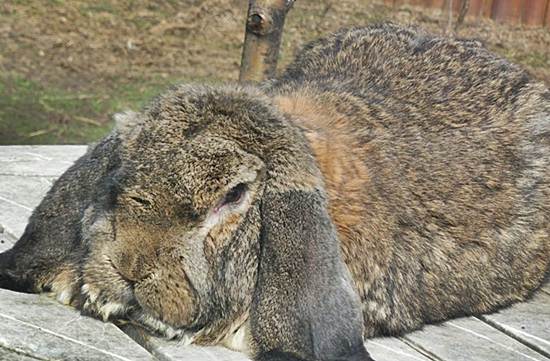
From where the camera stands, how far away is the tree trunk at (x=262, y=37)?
6.45 meters

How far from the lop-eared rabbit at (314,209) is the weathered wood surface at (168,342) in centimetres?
7

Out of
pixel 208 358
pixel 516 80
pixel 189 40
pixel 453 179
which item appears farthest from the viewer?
pixel 189 40

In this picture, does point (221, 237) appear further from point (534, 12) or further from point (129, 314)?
point (534, 12)

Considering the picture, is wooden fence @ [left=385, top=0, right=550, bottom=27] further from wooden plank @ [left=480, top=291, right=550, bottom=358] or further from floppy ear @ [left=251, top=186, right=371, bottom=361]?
floppy ear @ [left=251, top=186, right=371, bottom=361]

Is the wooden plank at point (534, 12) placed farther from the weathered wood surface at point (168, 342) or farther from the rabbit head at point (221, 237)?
the rabbit head at point (221, 237)

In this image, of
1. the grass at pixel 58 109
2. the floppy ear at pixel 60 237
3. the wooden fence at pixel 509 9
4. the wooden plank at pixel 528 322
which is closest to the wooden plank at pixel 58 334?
the floppy ear at pixel 60 237

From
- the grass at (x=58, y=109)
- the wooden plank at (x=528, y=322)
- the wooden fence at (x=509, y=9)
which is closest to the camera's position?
the wooden plank at (x=528, y=322)

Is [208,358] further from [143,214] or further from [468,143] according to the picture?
[468,143]

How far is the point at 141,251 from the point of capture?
3918mm

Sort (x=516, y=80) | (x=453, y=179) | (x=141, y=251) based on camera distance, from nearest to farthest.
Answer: (x=141, y=251), (x=453, y=179), (x=516, y=80)

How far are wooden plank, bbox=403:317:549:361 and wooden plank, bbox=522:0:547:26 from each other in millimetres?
8118

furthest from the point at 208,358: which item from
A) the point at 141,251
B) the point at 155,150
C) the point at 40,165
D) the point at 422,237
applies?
the point at 40,165

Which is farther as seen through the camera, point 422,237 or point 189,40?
point 189,40

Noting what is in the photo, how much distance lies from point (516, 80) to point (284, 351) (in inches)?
83.3
